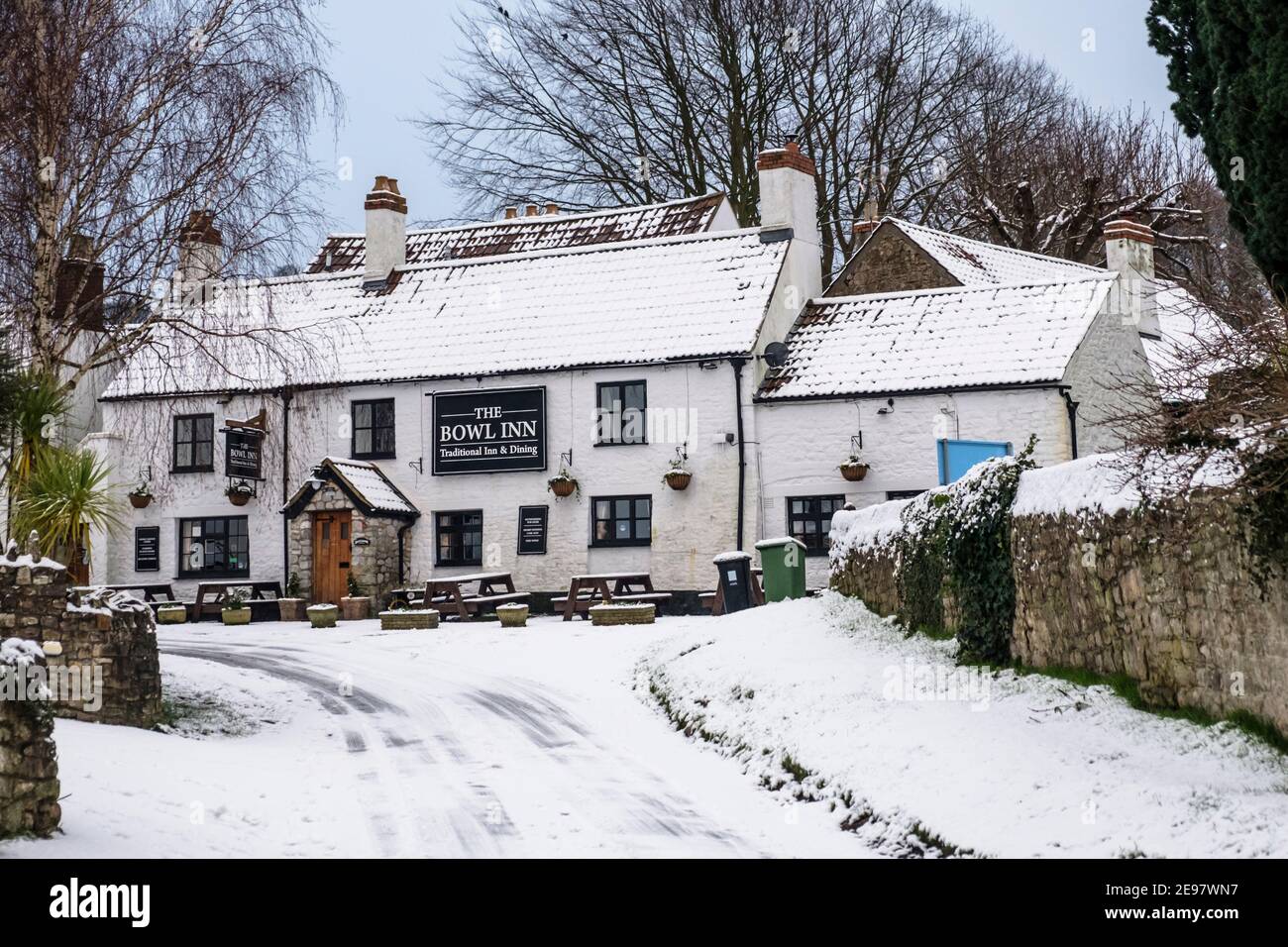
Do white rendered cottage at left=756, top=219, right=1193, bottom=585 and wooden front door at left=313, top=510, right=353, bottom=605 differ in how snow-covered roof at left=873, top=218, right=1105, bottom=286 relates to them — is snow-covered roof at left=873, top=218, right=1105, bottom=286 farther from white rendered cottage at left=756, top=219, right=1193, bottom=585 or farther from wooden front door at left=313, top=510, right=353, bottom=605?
wooden front door at left=313, top=510, right=353, bottom=605

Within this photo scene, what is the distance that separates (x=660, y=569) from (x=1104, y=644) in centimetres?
1912

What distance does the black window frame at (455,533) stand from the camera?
32.2 metres

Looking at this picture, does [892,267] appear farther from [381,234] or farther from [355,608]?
[355,608]

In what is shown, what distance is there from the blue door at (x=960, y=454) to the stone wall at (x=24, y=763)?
18.8 meters

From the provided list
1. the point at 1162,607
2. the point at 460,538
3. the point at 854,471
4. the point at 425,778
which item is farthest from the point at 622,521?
the point at 1162,607

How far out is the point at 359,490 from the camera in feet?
102

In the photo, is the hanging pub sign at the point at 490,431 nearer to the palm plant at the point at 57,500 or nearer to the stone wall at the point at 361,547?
the stone wall at the point at 361,547

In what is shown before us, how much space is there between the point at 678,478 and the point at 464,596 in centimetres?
506

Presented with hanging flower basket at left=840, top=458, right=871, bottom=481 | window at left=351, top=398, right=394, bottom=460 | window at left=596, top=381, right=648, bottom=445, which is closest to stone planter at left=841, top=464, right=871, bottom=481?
hanging flower basket at left=840, top=458, right=871, bottom=481

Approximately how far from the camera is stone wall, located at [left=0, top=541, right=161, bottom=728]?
13.8 m

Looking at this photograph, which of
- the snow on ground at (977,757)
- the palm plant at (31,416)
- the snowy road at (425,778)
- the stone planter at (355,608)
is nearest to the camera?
the snow on ground at (977,757)

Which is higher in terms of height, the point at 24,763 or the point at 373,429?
the point at 373,429

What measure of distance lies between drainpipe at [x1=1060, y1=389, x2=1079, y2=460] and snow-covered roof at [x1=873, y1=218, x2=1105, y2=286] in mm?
4597

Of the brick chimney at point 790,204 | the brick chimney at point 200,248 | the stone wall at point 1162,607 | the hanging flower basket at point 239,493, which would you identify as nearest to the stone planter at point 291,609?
the hanging flower basket at point 239,493
